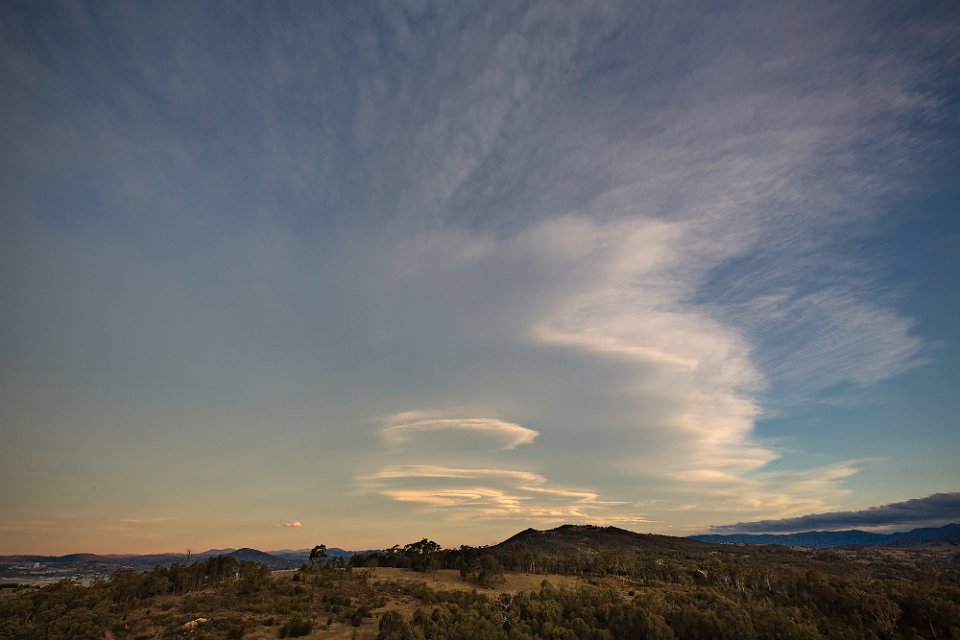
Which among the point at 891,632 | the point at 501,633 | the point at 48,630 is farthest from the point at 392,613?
the point at 891,632

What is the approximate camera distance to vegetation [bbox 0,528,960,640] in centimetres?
4194

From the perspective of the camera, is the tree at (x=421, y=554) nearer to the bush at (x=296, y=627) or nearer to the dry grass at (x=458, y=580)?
the dry grass at (x=458, y=580)

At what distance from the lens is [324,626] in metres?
44.8

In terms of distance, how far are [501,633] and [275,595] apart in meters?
28.5

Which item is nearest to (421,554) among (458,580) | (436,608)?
(458,580)

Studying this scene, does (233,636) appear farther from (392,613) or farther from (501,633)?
(501,633)

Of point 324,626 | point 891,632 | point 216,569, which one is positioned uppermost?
point 216,569

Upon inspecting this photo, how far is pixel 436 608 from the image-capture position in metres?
50.1

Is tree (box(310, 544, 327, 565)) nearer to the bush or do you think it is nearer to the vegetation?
the vegetation

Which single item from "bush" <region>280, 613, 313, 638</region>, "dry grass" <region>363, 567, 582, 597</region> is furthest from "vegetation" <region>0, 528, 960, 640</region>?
"dry grass" <region>363, 567, 582, 597</region>

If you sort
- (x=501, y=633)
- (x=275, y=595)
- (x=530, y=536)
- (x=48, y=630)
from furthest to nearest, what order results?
(x=530, y=536), (x=275, y=595), (x=501, y=633), (x=48, y=630)

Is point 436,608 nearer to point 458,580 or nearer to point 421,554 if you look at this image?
point 458,580

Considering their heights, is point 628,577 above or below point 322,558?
below

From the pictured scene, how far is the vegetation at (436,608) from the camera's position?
41.9m
